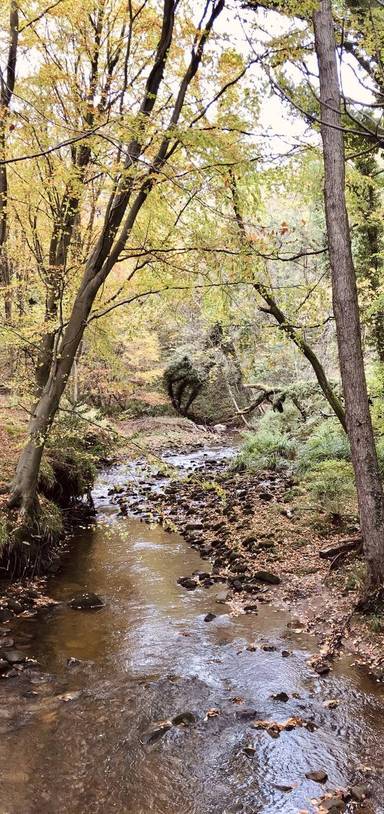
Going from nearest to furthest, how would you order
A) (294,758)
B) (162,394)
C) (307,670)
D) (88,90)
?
1. (294,758)
2. (307,670)
3. (88,90)
4. (162,394)

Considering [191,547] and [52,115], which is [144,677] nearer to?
[191,547]

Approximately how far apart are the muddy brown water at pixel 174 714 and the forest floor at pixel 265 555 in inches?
12.6

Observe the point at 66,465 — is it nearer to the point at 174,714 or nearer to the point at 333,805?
the point at 174,714

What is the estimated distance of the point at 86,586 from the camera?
299 inches

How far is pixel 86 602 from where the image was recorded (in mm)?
6820

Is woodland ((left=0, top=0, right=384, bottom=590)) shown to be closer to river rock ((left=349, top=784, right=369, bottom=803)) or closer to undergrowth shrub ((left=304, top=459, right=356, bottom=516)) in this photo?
undergrowth shrub ((left=304, top=459, right=356, bottom=516))

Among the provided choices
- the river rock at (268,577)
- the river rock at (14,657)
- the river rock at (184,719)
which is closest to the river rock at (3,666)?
the river rock at (14,657)

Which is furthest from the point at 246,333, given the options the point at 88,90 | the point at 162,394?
the point at 162,394

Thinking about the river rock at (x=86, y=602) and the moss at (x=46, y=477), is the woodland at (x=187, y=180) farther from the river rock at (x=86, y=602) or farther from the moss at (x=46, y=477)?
the river rock at (x=86, y=602)

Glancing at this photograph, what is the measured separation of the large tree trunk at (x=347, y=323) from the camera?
18.4 feet

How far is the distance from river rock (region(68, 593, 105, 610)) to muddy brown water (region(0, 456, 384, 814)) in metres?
0.12

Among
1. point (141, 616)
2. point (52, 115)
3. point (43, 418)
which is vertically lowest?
point (141, 616)

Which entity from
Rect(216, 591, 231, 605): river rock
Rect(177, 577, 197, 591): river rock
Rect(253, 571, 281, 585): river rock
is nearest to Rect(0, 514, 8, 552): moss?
Rect(177, 577, 197, 591): river rock

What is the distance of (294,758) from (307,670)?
127 centimetres
